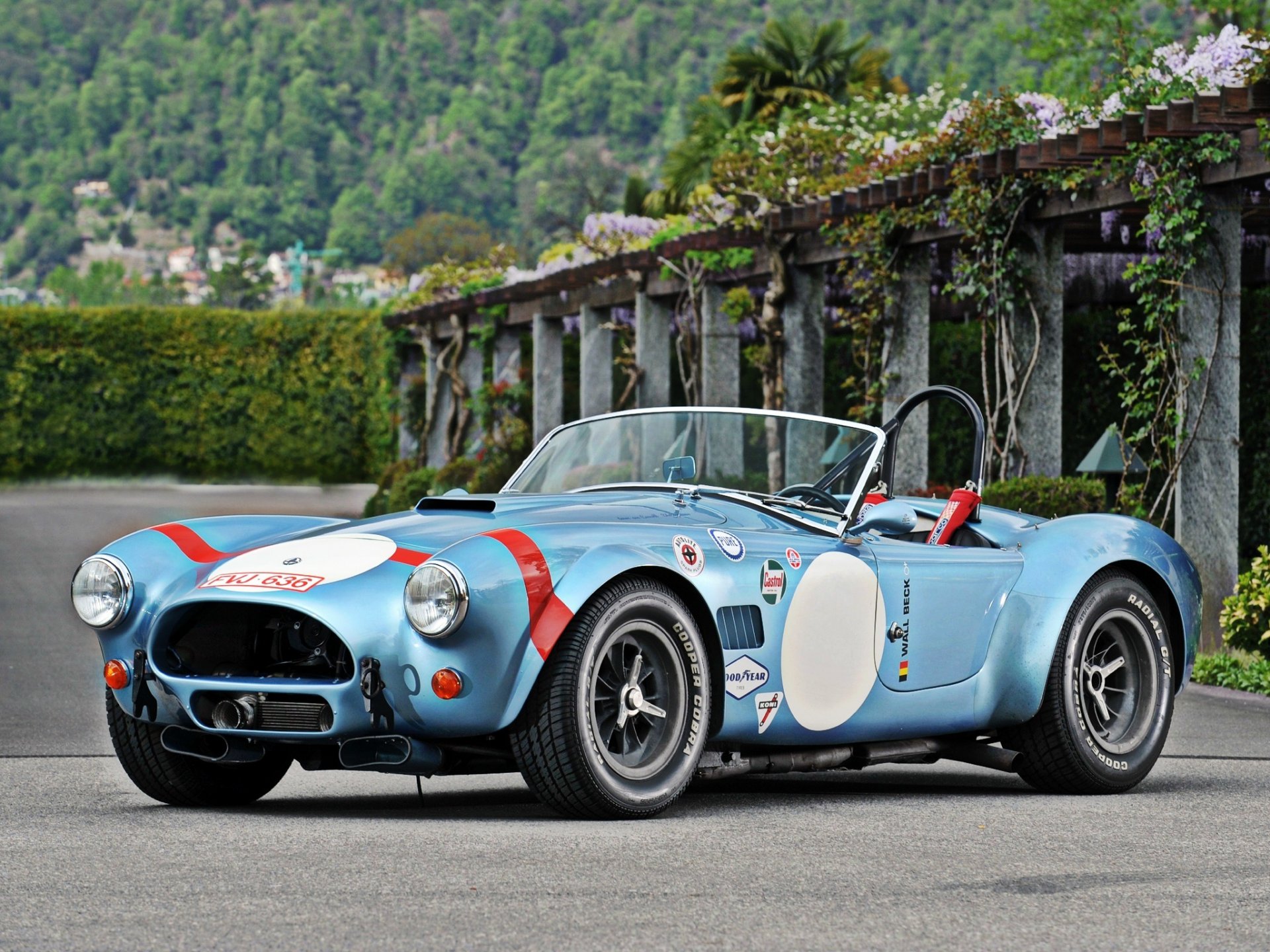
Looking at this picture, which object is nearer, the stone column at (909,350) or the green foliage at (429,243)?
the stone column at (909,350)

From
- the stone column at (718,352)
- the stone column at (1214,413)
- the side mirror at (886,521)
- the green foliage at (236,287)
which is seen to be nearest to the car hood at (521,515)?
the side mirror at (886,521)

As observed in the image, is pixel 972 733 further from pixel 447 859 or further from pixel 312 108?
pixel 312 108

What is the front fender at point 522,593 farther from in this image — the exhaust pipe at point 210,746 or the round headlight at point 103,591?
the round headlight at point 103,591

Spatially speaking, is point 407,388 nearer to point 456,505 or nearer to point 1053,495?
point 1053,495

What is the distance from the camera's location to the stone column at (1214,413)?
38.3ft

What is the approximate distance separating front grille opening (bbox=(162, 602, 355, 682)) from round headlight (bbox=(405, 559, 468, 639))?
1.61 feet

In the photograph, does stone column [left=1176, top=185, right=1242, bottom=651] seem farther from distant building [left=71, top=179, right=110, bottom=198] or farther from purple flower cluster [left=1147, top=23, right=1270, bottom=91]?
distant building [left=71, top=179, right=110, bottom=198]

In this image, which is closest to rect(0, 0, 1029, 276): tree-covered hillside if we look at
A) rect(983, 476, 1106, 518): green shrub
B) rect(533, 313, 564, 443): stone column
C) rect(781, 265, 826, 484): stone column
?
rect(533, 313, 564, 443): stone column

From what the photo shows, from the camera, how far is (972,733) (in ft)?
21.0

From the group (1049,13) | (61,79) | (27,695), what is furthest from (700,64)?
(27,695)

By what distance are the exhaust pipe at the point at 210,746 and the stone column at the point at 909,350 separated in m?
10.7

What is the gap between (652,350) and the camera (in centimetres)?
2155

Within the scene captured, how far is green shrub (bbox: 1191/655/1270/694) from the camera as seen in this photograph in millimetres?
9906

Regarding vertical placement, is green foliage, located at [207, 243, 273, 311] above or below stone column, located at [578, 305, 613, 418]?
above
